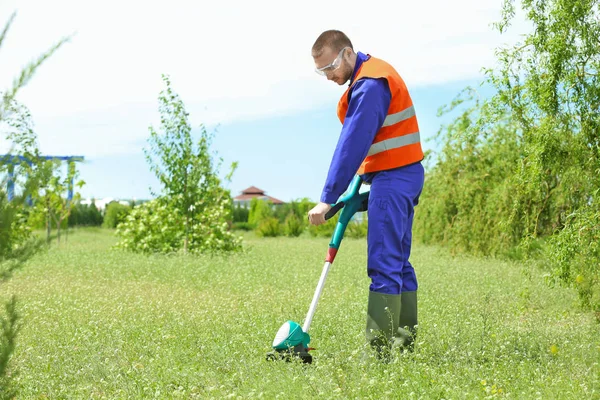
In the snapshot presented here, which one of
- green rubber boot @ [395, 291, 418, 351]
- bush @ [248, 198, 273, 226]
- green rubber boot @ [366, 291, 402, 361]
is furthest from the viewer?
bush @ [248, 198, 273, 226]

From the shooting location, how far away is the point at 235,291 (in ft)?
27.0

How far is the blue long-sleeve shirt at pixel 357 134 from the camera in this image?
14.3ft

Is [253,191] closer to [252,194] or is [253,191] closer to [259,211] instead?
[252,194]

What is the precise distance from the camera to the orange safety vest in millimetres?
4516

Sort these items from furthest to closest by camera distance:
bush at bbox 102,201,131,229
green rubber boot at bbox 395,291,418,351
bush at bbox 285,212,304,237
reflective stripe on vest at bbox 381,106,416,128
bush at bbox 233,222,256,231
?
bush at bbox 233,222,256,231, bush at bbox 102,201,131,229, bush at bbox 285,212,304,237, green rubber boot at bbox 395,291,418,351, reflective stripe on vest at bbox 381,106,416,128

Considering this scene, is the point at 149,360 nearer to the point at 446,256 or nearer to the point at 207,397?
the point at 207,397

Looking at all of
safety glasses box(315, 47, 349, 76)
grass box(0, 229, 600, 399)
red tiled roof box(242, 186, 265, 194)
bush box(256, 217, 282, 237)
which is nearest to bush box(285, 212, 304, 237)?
bush box(256, 217, 282, 237)

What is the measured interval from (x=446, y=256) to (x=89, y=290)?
689 cm

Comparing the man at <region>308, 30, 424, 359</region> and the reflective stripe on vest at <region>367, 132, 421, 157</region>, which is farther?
the reflective stripe on vest at <region>367, 132, 421, 157</region>

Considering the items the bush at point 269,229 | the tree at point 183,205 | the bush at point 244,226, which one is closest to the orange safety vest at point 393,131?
the tree at point 183,205

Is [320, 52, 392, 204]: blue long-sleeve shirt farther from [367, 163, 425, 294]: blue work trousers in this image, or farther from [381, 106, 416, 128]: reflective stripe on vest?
[367, 163, 425, 294]: blue work trousers

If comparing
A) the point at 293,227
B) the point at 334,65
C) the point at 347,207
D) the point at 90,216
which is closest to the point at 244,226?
the point at 293,227

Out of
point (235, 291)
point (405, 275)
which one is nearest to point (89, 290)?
point (235, 291)

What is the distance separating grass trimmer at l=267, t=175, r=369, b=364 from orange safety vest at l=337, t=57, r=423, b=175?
0.20 meters
